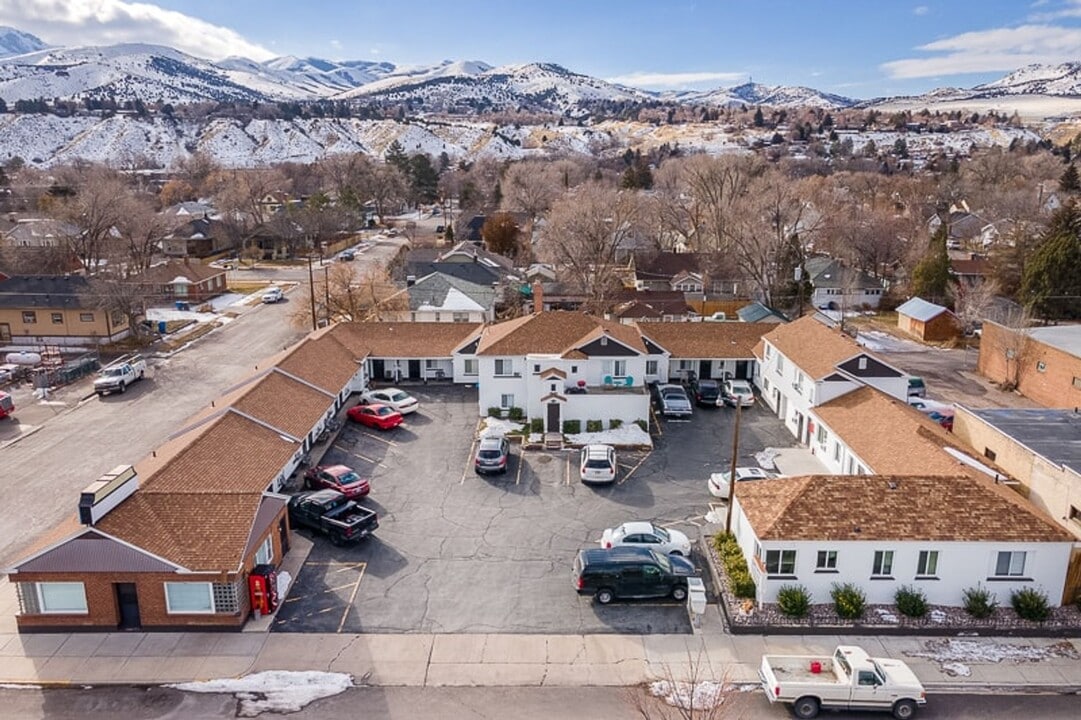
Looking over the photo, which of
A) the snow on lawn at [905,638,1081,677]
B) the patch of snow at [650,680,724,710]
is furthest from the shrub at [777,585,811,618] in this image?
the patch of snow at [650,680,724,710]

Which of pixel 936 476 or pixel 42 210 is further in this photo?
pixel 42 210

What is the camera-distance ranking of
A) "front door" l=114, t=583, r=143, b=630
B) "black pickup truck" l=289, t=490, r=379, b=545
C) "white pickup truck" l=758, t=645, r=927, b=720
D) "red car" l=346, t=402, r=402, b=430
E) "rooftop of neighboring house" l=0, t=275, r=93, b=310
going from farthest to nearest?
1. "rooftop of neighboring house" l=0, t=275, r=93, b=310
2. "red car" l=346, t=402, r=402, b=430
3. "black pickup truck" l=289, t=490, r=379, b=545
4. "front door" l=114, t=583, r=143, b=630
5. "white pickup truck" l=758, t=645, r=927, b=720

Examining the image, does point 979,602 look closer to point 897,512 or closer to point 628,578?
point 897,512

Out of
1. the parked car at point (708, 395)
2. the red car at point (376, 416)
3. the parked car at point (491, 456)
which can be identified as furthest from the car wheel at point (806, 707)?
the red car at point (376, 416)

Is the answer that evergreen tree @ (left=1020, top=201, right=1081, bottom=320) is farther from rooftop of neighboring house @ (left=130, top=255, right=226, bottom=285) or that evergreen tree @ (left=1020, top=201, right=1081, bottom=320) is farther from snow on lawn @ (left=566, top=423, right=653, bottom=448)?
rooftop of neighboring house @ (left=130, top=255, right=226, bottom=285)

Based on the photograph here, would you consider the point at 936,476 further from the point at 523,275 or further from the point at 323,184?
the point at 323,184

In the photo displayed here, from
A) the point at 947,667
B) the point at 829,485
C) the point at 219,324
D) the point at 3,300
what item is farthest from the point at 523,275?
the point at 947,667
